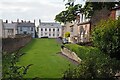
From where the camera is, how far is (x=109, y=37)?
11.2m

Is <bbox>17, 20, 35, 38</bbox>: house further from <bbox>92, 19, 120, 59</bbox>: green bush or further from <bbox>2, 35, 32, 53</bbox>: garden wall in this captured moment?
<bbox>92, 19, 120, 59</bbox>: green bush

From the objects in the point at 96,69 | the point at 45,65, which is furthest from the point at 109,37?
the point at 45,65

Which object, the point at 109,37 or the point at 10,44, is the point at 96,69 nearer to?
the point at 109,37

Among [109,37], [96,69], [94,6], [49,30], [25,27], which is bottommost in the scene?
[96,69]

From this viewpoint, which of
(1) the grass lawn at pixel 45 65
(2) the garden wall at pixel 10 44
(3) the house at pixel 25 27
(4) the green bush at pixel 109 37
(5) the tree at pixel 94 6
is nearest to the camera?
(5) the tree at pixel 94 6

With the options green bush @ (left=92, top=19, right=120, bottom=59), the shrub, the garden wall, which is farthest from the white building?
the shrub

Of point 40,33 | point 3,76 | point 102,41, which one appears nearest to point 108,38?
point 102,41

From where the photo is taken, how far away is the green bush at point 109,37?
35.8 feet

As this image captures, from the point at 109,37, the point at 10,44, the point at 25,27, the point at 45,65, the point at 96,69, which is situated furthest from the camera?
the point at 25,27

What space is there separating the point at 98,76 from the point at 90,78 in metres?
0.48

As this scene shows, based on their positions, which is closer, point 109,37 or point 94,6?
point 94,6

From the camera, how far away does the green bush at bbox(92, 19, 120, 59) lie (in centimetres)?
1090

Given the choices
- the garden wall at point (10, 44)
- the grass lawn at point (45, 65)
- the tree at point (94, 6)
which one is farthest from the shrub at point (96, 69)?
the garden wall at point (10, 44)

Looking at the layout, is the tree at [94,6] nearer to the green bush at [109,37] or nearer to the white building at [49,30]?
the green bush at [109,37]
